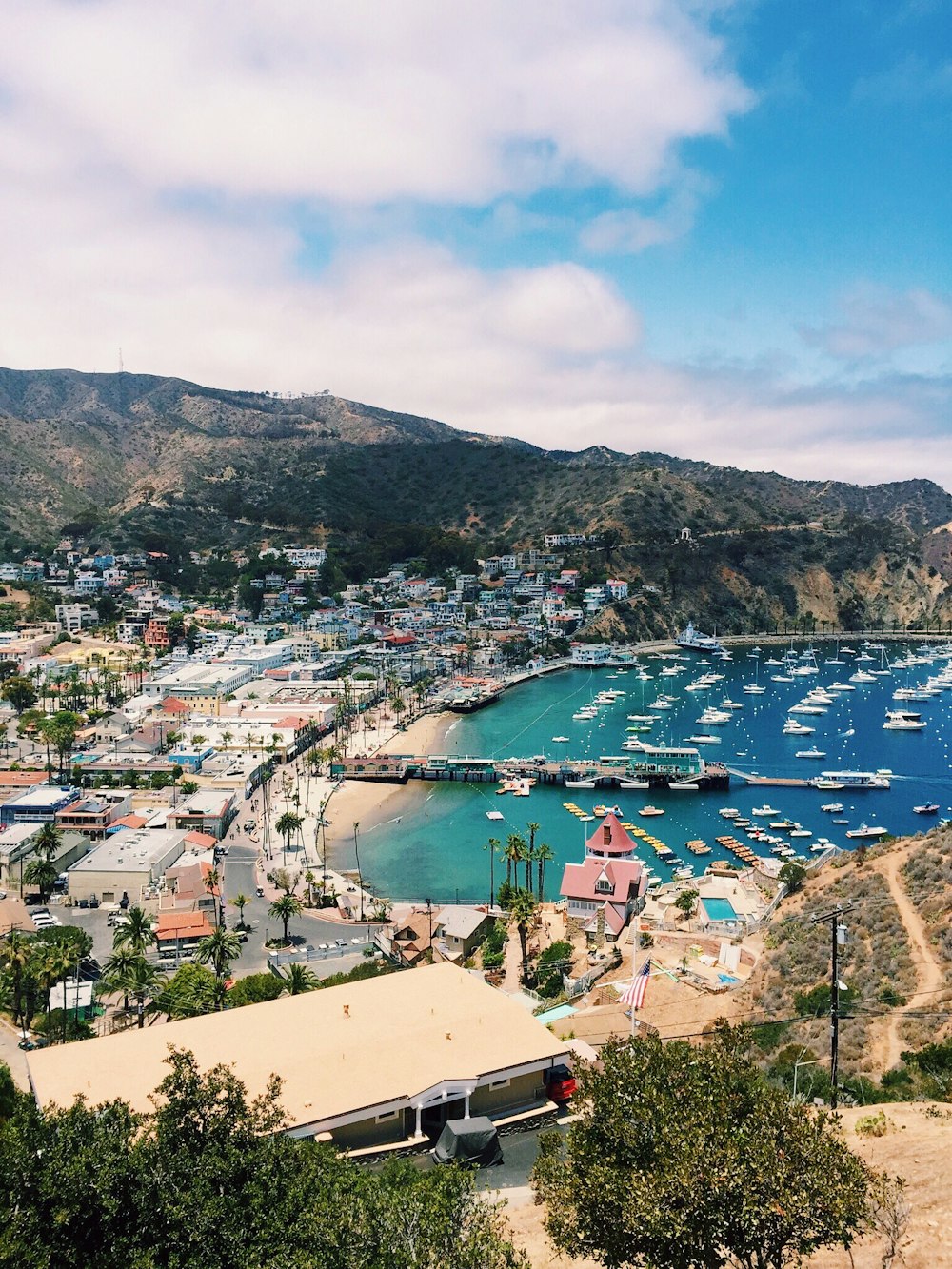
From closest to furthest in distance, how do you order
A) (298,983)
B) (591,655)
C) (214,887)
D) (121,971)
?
1. (298,983)
2. (121,971)
3. (214,887)
4. (591,655)

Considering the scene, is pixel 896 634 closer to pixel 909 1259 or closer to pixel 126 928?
pixel 126 928

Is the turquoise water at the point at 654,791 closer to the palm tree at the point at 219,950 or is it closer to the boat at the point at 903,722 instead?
the boat at the point at 903,722

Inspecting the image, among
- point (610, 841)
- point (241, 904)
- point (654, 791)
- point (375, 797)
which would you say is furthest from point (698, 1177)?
point (654, 791)

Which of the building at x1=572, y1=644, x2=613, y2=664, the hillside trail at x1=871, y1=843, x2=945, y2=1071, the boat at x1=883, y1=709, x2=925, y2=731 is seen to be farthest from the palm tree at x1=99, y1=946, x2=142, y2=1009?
the building at x1=572, y1=644, x2=613, y2=664

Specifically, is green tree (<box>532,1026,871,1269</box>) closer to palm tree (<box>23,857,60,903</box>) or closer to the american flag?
the american flag

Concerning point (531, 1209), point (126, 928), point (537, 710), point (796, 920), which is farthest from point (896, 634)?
point (531, 1209)

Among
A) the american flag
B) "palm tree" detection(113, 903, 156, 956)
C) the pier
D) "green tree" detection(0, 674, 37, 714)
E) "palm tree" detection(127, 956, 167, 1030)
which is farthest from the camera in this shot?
"green tree" detection(0, 674, 37, 714)

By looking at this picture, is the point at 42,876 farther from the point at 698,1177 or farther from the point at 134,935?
the point at 698,1177
